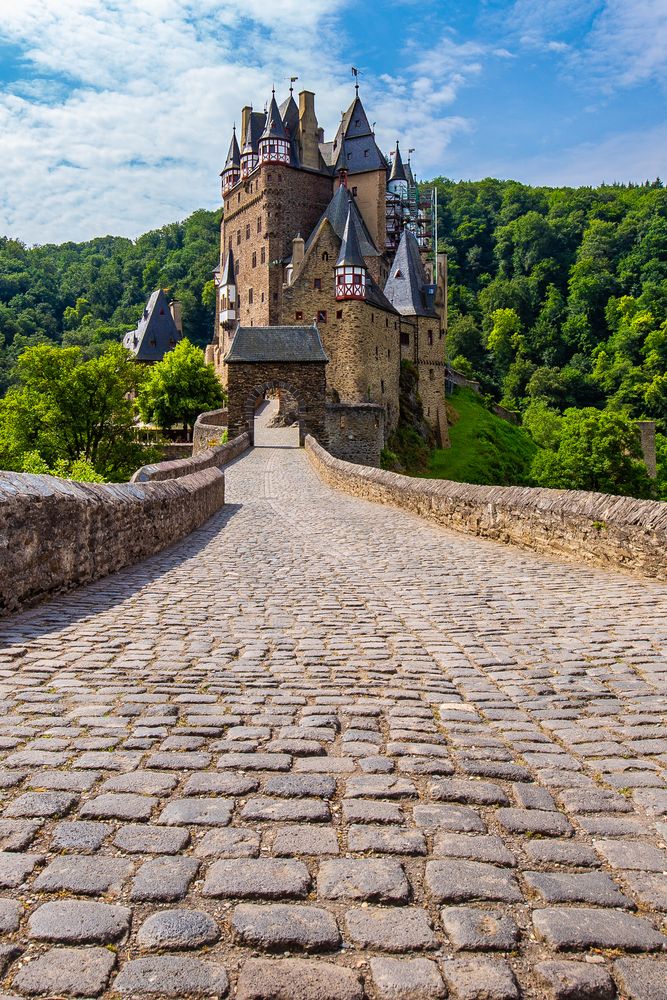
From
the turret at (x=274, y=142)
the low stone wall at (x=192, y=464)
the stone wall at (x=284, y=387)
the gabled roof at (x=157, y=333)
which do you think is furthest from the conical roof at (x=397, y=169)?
the low stone wall at (x=192, y=464)

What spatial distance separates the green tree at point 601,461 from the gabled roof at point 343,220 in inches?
847

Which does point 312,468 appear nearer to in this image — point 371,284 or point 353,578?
point 353,578

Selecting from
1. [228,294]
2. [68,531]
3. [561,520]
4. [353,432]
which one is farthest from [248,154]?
[68,531]

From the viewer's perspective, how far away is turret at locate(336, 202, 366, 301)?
5509cm

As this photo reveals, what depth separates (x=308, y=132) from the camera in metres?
70.7

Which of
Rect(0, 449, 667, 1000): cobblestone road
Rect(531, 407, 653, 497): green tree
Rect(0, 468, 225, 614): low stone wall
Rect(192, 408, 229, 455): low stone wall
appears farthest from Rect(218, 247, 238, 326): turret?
Rect(0, 449, 667, 1000): cobblestone road

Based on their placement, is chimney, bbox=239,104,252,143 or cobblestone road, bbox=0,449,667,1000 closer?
cobblestone road, bbox=0,449,667,1000

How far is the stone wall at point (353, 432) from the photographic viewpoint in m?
50.6

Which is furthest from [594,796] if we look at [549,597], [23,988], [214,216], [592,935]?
[214,216]

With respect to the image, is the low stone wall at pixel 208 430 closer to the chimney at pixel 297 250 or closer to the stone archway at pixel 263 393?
the stone archway at pixel 263 393

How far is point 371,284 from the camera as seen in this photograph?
189ft

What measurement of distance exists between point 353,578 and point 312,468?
22.1m

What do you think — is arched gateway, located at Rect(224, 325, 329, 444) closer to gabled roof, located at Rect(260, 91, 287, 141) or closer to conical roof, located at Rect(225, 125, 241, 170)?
gabled roof, located at Rect(260, 91, 287, 141)

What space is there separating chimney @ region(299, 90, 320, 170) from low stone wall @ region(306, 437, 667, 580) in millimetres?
61327
